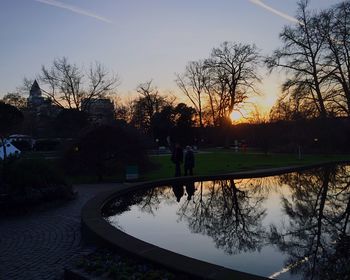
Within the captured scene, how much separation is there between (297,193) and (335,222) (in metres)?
5.20

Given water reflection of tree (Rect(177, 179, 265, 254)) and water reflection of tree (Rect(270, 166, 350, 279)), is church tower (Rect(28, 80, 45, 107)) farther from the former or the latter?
water reflection of tree (Rect(270, 166, 350, 279))

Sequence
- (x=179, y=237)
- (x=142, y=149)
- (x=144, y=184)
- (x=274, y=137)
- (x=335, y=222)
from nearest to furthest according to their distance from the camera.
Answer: (x=179, y=237) → (x=335, y=222) → (x=144, y=184) → (x=142, y=149) → (x=274, y=137)

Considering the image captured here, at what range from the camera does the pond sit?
6.86 metres

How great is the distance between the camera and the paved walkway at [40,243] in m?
6.54

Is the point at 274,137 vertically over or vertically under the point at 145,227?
over

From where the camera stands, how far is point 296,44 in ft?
138

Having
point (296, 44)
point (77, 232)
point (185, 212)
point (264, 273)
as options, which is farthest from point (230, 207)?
point (296, 44)

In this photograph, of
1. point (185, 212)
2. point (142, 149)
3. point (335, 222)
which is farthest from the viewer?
point (142, 149)

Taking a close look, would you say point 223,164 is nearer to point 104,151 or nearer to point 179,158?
point 179,158

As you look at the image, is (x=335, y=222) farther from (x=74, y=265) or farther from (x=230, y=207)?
(x=74, y=265)

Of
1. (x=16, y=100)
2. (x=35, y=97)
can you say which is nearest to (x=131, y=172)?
(x=16, y=100)

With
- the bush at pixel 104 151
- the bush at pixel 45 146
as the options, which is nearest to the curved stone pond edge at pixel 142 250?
the bush at pixel 104 151

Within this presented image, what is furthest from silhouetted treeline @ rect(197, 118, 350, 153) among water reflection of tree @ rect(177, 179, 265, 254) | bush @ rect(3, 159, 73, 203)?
bush @ rect(3, 159, 73, 203)

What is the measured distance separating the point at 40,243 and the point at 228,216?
5.04m
